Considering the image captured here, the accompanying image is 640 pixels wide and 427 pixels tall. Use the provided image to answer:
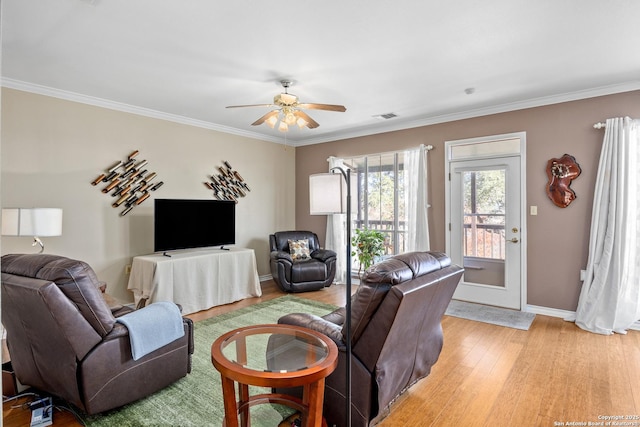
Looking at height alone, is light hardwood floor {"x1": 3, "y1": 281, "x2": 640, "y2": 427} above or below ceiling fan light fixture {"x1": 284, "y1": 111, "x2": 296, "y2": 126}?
below

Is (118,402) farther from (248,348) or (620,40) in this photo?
(620,40)

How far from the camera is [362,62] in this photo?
328 cm

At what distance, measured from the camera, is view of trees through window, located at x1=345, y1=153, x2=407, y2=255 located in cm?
563

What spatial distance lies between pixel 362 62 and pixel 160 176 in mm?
3145

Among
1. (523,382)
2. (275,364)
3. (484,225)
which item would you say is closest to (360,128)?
(484,225)

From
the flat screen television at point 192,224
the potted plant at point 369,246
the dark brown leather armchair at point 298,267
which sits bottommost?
the dark brown leather armchair at point 298,267

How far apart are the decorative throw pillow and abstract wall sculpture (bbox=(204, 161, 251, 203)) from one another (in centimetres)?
116

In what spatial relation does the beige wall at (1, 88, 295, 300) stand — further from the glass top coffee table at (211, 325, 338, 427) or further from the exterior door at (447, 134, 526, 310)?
the exterior door at (447, 134, 526, 310)

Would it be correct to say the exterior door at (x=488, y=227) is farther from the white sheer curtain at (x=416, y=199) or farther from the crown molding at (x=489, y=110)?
the crown molding at (x=489, y=110)

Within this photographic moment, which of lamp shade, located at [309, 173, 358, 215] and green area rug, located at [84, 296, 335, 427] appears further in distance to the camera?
green area rug, located at [84, 296, 335, 427]

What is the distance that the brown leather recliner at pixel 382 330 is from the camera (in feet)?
6.37

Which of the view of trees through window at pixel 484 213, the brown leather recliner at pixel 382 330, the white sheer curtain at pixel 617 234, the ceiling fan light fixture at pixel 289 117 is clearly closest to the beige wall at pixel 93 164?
the ceiling fan light fixture at pixel 289 117

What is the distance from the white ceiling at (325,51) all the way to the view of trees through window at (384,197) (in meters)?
1.29

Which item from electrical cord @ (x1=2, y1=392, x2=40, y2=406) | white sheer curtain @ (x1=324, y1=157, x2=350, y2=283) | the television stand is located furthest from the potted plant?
electrical cord @ (x1=2, y1=392, x2=40, y2=406)
